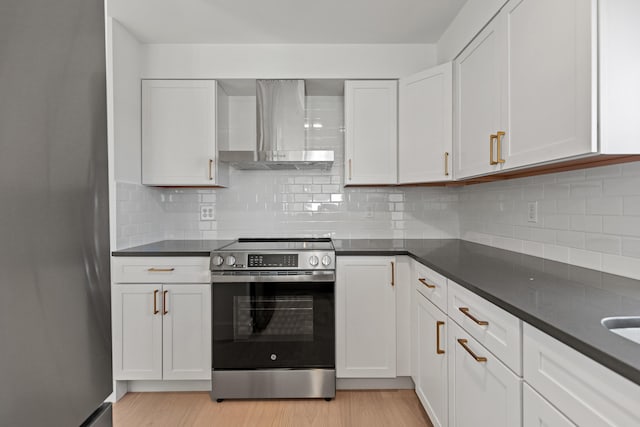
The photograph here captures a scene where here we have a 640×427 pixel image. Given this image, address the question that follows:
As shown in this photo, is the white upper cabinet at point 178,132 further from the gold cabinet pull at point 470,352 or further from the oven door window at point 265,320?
the gold cabinet pull at point 470,352

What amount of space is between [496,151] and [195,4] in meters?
1.97

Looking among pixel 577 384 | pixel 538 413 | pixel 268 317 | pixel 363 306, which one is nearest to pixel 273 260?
pixel 268 317

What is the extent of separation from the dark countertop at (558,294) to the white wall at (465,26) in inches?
49.6

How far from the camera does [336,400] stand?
7.63 ft

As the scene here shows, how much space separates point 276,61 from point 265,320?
1888mm

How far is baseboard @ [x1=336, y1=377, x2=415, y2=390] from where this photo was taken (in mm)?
2451

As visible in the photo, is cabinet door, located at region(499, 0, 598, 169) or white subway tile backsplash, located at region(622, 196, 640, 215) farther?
white subway tile backsplash, located at region(622, 196, 640, 215)

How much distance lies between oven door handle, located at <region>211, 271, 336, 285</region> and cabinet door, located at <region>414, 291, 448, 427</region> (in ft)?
1.89

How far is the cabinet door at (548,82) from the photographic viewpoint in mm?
1156

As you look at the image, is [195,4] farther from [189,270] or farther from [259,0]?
[189,270]

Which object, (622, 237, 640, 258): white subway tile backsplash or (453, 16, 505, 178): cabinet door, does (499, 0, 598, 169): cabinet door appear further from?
(622, 237, 640, 258): white subway tile backsplash

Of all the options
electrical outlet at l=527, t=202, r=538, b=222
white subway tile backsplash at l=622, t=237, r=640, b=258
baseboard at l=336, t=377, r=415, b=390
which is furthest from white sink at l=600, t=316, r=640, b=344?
baseboard at l=336, t=377, r=415, b=390

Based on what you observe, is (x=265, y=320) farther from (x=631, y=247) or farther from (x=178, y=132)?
(x=631, y=247)

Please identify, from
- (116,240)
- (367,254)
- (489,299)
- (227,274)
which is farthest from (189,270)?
(489,299)
